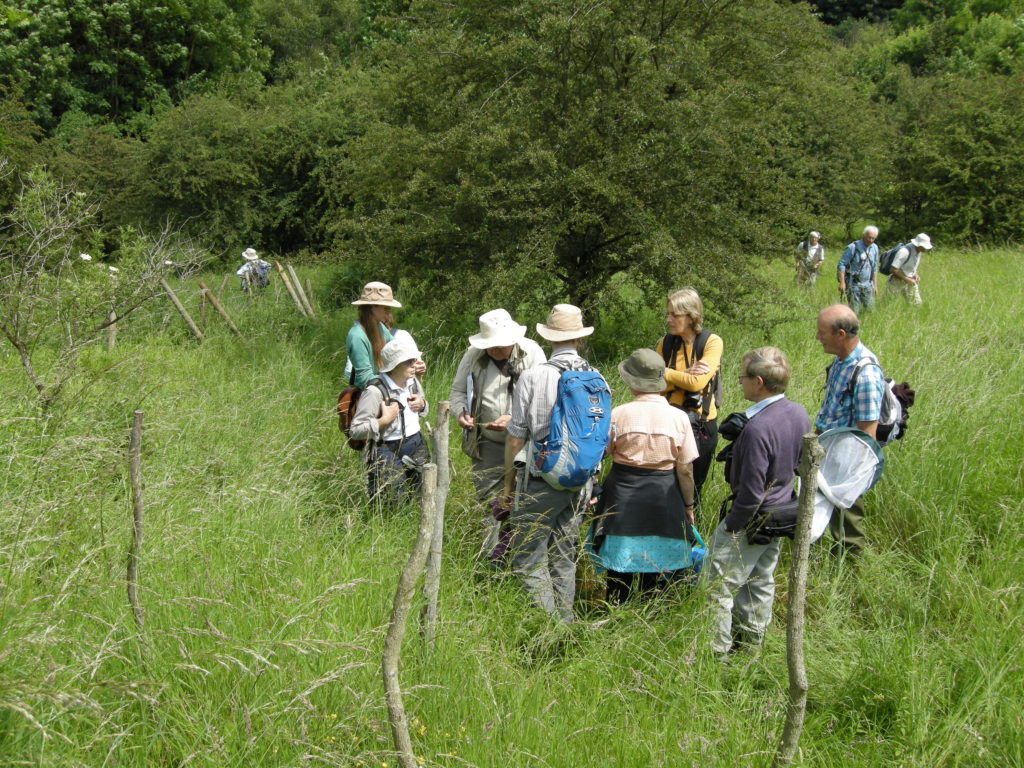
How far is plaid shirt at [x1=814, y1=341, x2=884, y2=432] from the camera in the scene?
4.36 meters

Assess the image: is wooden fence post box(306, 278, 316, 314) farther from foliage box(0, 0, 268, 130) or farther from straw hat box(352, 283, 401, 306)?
foliage box(0, 0, 268, 130)

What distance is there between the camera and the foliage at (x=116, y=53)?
29.7m

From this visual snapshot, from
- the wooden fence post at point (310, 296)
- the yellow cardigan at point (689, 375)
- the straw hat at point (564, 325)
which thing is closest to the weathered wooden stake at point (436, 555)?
the straw hat at point (564, 325)

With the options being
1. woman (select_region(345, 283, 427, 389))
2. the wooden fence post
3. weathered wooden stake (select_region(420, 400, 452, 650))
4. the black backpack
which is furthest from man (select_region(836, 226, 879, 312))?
weathered wooden stake (select_region(420, 400, 452, 650))

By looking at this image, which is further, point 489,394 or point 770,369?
point 489,394

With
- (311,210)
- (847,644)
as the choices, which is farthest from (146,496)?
(311,210)

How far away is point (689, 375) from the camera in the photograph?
16.5 feet

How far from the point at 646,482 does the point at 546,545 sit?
0.61 metres

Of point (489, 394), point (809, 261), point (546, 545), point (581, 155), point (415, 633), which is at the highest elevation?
point (581, 155)

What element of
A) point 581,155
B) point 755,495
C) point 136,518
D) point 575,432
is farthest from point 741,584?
point 581,155

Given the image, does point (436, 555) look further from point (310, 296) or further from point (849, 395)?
point (310, 296)

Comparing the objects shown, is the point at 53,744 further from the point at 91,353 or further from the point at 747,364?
the point at 91,353

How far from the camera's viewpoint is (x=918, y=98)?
A: 1055 inches

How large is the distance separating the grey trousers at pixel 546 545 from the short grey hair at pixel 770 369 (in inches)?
43.6
